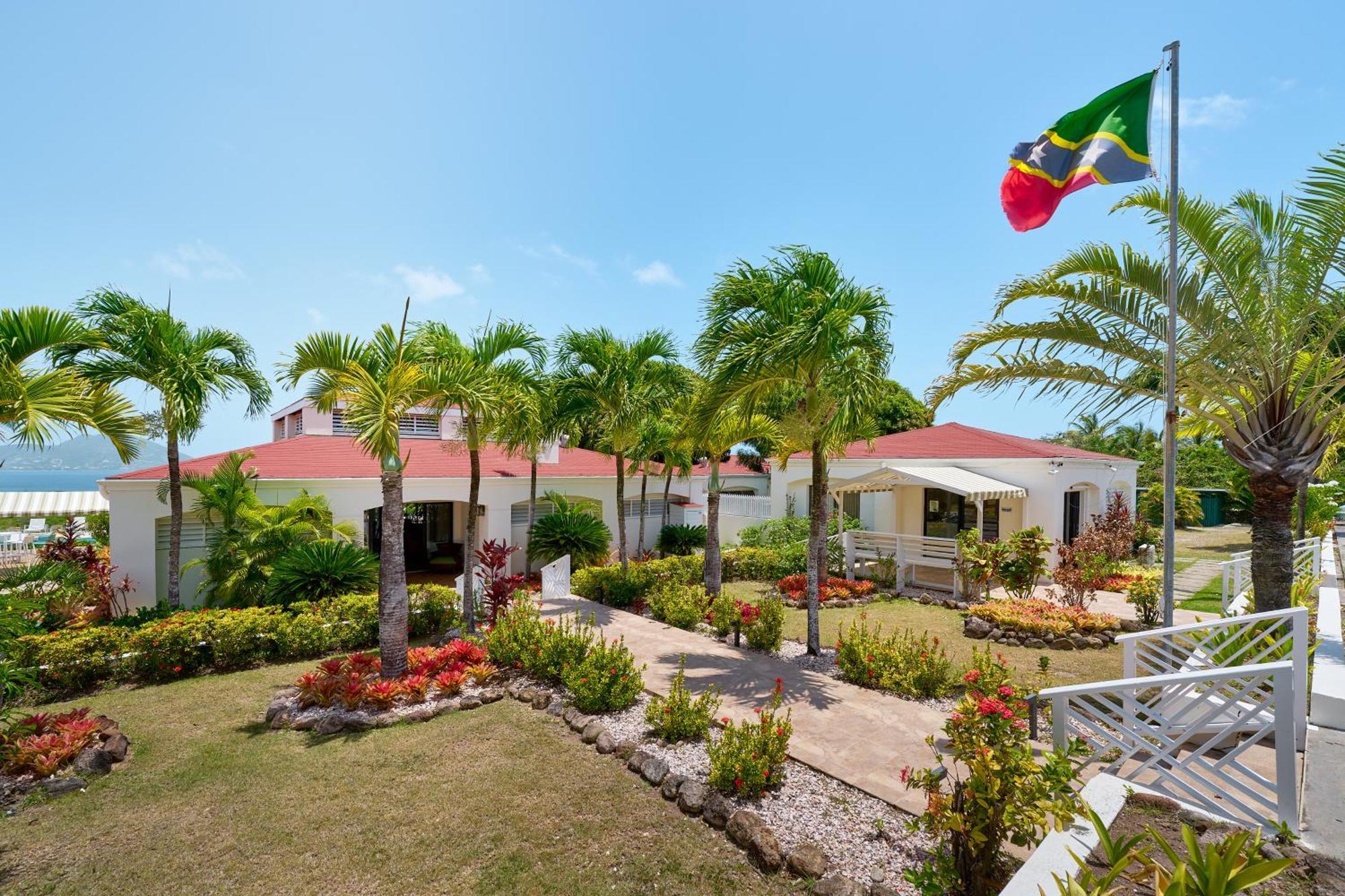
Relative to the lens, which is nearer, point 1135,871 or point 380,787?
point 1135,871

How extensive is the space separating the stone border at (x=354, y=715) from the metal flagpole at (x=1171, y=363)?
27.1ft

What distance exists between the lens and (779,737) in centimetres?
556

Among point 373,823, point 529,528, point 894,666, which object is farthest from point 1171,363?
point 529,528

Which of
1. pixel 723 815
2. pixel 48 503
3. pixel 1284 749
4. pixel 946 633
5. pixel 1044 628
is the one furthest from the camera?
pixel 48 503

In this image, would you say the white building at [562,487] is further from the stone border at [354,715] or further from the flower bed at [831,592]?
the stone border at [354,715]

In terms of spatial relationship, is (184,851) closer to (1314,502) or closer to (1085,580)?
(1085,580)

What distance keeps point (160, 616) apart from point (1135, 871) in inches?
547

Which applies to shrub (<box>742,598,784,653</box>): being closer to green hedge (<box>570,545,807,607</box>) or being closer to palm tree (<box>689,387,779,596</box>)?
palm tree (<box>689,387,779,596</box>)

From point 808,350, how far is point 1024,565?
8.32 m

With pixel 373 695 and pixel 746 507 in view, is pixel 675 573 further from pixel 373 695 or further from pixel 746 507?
pixel 373 695

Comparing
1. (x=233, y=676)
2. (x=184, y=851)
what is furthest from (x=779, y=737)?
(x=233, y=676)

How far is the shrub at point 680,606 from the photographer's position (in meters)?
11.8

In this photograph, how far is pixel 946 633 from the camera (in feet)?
37.4

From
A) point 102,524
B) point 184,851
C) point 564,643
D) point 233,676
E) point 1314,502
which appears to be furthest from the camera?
point 1314,502
